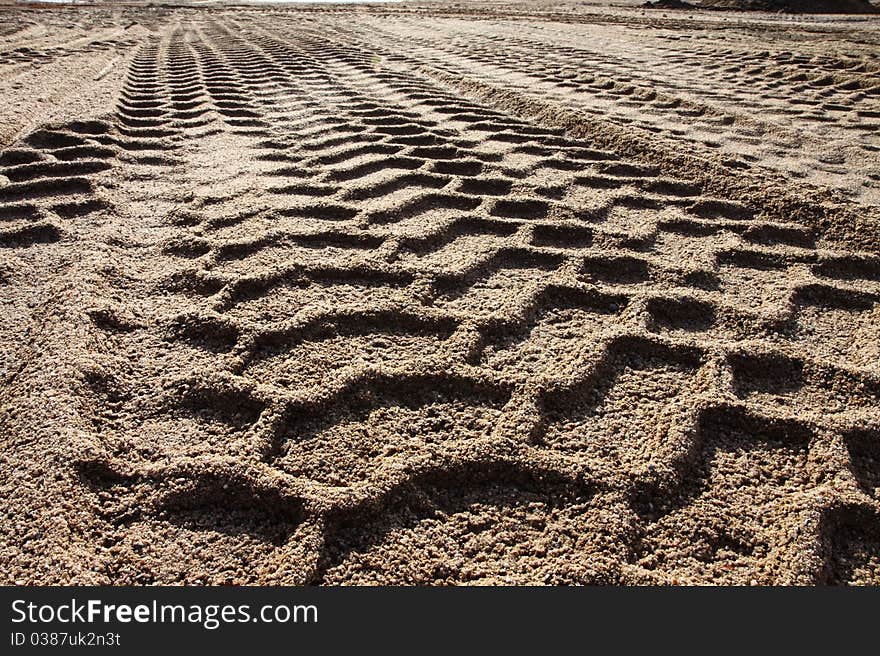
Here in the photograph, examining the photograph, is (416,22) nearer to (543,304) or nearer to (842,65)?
(842,65)

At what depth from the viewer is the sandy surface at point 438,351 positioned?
989mm

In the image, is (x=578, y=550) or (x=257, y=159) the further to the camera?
(x=257, y=159)

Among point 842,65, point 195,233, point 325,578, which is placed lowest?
point 325,578

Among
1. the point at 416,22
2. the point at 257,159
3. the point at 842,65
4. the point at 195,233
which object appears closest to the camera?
the point at 195,233

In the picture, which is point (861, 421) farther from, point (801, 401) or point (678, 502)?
point (678, 502)

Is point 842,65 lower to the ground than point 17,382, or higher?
higher

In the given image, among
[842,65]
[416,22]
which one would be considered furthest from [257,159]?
[416,22]

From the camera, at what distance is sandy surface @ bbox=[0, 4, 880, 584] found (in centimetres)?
99

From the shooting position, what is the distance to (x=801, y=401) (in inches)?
50.5

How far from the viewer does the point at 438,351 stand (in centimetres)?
140

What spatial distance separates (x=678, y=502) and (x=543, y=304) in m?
0.66

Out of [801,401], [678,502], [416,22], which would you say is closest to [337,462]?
[678,502]

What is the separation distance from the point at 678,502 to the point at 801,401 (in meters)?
0.42

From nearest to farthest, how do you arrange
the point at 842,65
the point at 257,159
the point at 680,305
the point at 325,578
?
the point at 325,578 < the point at 680,305 < the point at 257,159 < the point at 842,65
